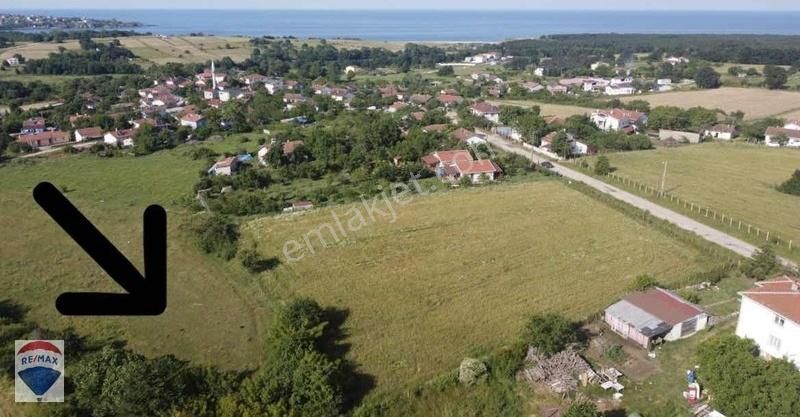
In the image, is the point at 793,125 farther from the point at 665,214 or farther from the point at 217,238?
the point at 217,238

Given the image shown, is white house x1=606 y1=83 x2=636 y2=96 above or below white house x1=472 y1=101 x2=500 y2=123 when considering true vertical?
above

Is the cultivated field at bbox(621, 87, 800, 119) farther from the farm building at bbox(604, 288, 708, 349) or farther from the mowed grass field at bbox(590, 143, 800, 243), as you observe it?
the farm building at bbox(604, 288, 708, 349)

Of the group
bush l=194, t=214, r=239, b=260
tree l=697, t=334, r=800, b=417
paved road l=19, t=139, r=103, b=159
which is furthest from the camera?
paved road l=19, t=139, r=103, b=159

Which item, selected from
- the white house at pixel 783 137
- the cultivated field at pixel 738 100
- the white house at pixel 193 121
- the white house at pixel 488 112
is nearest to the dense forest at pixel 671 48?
the cultivated field at pixel 738 100

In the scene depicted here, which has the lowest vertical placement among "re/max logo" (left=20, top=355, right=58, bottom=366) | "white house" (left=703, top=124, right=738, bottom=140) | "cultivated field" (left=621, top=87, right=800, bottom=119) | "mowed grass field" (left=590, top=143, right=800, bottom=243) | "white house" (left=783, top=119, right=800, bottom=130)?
"re/max logo" (left=20, top=355, right=58, bottom=366)

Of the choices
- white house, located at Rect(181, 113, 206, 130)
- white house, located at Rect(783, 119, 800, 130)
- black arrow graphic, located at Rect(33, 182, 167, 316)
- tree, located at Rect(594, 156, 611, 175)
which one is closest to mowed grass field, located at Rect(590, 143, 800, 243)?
tree, located at Rect(594, 156, 611, 175)

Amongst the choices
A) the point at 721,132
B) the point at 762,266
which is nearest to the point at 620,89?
the point at 721,132

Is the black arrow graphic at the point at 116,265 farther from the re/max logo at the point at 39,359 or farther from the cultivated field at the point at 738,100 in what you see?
the cultivated field at the point at 738,100

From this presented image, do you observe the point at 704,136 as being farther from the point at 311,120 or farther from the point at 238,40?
the point at 238,40
